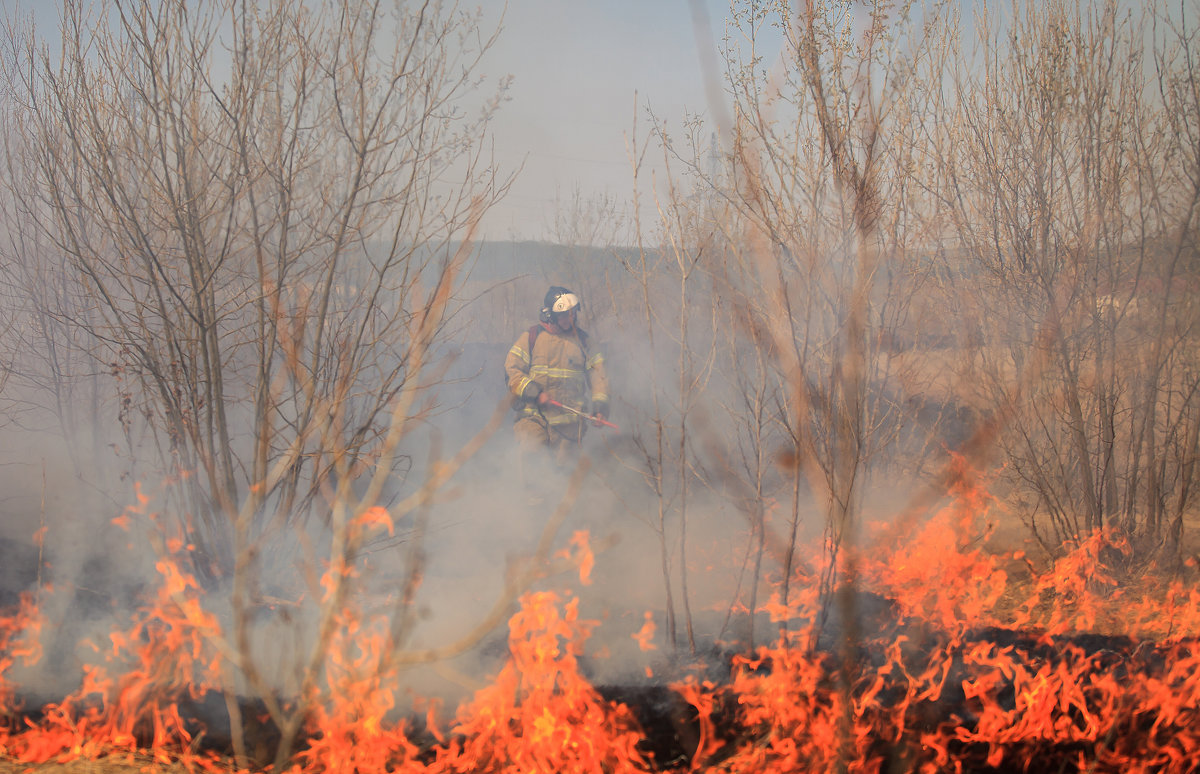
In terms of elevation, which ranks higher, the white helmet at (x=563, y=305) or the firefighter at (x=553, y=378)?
the white helmet at (x=563, y=305)

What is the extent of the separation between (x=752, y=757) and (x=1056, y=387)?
3529mm

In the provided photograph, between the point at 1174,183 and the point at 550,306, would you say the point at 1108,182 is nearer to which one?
the point at 1174,183

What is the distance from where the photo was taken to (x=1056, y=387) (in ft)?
16.6

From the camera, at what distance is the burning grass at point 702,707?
3236mm

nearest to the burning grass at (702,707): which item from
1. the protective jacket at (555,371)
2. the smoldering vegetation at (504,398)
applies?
the smoldering vegetation at (504,398)

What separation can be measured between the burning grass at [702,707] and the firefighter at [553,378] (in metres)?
2.07

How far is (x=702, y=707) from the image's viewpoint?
357cm

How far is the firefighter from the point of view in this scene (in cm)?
607

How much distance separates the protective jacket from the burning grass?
2132mm

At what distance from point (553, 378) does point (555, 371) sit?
0.21ft

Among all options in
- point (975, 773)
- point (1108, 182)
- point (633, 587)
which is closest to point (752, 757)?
point (975, 773)

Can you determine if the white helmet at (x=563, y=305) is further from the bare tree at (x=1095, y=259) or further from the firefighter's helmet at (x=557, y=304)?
the bare tree at (x=1095, y=259)

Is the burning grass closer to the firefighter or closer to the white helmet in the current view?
the firefighter

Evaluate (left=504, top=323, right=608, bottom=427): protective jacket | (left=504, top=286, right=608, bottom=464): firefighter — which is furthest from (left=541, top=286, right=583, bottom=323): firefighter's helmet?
(left=504, top=323, right=608, bottom=427): protective jacket
